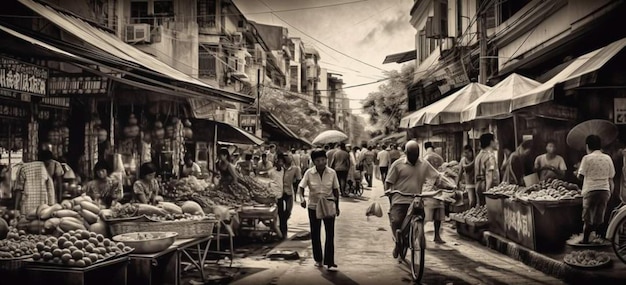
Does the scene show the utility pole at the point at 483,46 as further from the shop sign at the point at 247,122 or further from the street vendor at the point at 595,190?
the shop sign at the point at 247,122

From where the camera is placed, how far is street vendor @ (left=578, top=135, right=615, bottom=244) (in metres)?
6.64

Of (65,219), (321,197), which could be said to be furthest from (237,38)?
(65,219)

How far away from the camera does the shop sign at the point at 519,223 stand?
700 centimetres

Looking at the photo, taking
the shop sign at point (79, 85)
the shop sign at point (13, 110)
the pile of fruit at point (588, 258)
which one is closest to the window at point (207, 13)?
the shop sign at point (13, 110)

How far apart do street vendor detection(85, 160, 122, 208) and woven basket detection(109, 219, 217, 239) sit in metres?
2.13

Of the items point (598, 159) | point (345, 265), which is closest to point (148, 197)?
point (345, 265)

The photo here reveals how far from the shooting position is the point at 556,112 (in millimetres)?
9242

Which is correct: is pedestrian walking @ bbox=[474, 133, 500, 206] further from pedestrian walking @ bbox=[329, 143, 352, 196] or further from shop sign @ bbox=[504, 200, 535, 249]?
pedestrian walking @ bbox=[329, 143, 352, 196]

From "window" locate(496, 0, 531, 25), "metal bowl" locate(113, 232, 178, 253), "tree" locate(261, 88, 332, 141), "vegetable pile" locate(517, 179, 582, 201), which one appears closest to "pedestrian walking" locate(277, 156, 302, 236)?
"vegetable pile" locate(517, 179, 582, 201)

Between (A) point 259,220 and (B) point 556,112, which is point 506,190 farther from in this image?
(A) point 259,220

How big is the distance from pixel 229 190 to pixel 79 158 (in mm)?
2556

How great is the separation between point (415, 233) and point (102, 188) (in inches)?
182

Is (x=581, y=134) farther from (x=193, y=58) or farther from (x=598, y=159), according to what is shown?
(x=193, y=58)

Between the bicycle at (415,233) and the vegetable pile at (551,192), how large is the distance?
4.79ft
